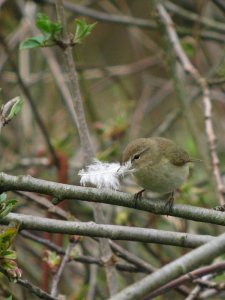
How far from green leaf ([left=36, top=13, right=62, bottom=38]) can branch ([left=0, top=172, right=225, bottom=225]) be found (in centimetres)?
76

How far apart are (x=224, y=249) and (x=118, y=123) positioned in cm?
331

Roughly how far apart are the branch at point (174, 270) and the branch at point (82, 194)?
66 centimetres

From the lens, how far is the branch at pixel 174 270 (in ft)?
5.56

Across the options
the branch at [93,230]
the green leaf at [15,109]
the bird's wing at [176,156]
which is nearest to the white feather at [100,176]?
the branch at [93,230]

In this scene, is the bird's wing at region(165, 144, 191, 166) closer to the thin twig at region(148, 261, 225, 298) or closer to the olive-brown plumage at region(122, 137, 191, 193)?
the olive-brown plumage at region(122, 137, 191, 193)

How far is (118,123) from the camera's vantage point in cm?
518

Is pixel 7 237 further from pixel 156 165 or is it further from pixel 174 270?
pixel 156 165

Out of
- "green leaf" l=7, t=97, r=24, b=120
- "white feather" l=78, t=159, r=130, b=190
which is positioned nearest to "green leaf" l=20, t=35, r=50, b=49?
"green leaf" l=7, t=97, r=24, b=120

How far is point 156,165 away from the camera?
13.3ft

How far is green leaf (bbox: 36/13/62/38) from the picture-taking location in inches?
112

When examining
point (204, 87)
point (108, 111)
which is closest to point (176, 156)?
point (204, 87)

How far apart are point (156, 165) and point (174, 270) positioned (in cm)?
223

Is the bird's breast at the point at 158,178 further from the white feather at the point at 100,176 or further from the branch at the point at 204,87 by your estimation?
the white feather at the point at 100,176

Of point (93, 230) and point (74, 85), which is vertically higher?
point (74, 85)
